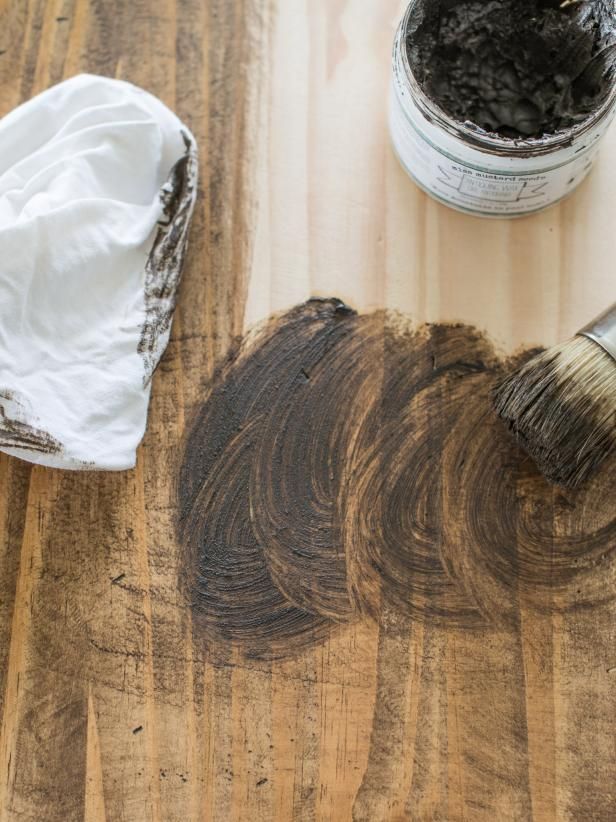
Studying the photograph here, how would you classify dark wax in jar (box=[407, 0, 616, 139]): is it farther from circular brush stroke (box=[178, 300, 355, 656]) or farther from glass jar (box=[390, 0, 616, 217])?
circular brush stroke (box=[178, 300, 355, 656])

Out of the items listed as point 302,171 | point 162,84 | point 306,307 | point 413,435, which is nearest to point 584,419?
point 413,435

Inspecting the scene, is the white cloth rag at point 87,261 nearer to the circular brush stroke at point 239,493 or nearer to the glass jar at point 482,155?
the circular brush stroke at point 239,493

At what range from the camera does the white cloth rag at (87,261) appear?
0.95 meters

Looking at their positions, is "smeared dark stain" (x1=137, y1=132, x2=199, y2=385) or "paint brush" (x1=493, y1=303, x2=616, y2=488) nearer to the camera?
"paint brush" (x1=493, y1=303, x2=616, y2=488)

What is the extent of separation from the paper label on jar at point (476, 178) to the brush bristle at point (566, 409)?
199 mm

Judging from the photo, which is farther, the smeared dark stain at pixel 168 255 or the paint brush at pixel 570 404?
the smeared dark stain at pixel 168 255

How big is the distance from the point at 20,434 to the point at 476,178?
0.64 metres

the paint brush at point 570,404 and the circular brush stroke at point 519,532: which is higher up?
the paint brush at point 570,404

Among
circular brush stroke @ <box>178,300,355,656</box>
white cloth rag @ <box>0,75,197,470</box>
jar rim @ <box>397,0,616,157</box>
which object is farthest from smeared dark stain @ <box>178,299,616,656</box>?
jar rim @ <box>397,0,616,157</box>

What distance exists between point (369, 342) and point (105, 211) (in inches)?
14.9

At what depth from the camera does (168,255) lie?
104 cm

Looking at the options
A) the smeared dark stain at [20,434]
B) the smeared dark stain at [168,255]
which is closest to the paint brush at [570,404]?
the smeared dark stain at [168,255]

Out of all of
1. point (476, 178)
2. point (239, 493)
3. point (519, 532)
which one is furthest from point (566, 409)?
point (239, 493)

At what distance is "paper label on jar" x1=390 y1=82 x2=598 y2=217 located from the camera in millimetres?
942
